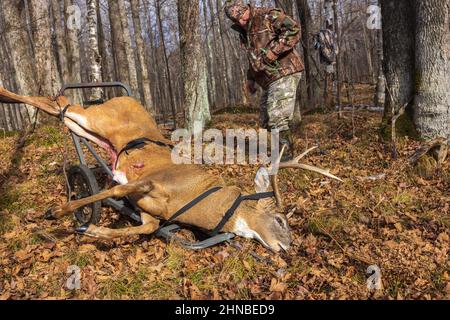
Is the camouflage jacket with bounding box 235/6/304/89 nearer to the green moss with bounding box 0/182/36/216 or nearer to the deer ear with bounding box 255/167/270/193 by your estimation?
the deer ear with bounding box 255/167/270/193

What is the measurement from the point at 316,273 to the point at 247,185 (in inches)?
81.9

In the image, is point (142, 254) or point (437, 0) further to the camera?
point (437, 0)

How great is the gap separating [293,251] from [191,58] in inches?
186

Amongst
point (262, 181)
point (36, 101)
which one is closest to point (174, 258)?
point (262, 181)

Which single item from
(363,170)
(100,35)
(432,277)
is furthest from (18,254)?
(100,35)

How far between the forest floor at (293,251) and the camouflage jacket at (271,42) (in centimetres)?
161

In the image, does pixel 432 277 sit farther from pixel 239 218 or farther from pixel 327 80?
pixel 327 80

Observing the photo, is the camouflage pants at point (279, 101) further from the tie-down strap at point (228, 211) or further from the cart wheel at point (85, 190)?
the cart wheel at point (85, 190)

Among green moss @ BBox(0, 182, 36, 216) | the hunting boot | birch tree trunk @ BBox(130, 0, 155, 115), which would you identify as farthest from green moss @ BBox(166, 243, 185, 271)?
birch tree trunk @ BBox(130, 0, 155, 115)

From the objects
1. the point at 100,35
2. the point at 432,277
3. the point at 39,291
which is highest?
the point at 100,35

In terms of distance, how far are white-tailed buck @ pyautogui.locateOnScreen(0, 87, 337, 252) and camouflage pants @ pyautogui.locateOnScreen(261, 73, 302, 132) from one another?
168 centimetres

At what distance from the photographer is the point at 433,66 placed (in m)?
6.05

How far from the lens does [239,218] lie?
4133mm

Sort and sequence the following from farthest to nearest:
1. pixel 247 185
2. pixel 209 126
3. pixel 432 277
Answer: pixel 209 126
pixel 247 185
pixel 432 277
